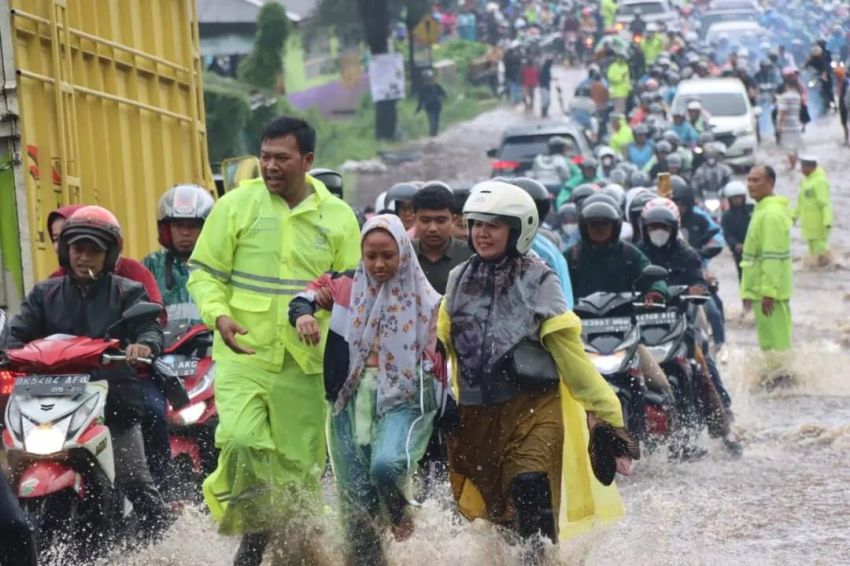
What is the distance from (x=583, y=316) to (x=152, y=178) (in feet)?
11.2

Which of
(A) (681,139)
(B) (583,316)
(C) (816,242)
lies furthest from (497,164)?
(B) (583,316)

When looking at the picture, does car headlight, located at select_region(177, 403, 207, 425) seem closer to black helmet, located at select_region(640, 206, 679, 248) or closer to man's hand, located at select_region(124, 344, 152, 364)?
man's hand, located at select_region(124, 344, 152, 364)

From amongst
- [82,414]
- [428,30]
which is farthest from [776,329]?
[428,30]

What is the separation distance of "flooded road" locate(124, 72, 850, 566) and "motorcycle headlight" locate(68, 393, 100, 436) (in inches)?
32.0

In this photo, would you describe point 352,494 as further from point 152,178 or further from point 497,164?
point 497,164

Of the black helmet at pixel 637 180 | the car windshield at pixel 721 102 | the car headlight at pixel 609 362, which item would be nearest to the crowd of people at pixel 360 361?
the car headlight at pixel 609 362

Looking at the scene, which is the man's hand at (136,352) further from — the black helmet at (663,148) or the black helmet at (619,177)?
the black helmet at (663,148)

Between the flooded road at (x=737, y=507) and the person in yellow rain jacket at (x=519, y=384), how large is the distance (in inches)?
10.0

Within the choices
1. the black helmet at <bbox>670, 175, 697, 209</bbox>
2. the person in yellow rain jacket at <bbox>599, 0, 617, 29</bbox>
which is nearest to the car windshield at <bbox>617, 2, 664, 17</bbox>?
the person in yellow rain jacket at <bbox>599, 0, 617, 29</bbox>

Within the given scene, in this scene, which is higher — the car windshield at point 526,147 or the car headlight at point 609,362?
the car windshield at point 526,147

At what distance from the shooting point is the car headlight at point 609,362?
10.0 meters

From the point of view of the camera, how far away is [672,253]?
459 inches

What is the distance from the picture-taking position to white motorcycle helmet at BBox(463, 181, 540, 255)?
6699mm

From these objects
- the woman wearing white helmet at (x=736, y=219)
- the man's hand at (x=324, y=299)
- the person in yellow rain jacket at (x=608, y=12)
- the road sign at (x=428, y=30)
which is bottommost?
the woman wearing white helmet at (x=736, y=219)
